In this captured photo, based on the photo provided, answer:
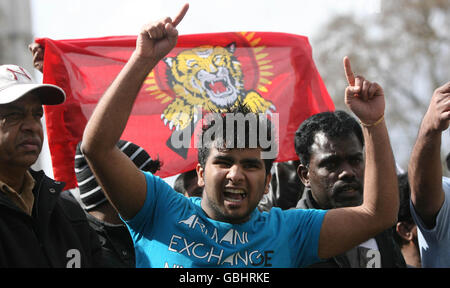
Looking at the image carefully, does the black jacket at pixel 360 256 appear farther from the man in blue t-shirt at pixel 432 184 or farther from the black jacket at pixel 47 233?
the black jacket at pixel 47 233

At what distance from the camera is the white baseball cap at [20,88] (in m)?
2.98

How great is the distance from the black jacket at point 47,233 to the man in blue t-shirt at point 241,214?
12.6 inches

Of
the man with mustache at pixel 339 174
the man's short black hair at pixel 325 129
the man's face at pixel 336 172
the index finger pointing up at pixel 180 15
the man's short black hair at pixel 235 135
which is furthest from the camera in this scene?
the man's short black hair at pixel 325 129

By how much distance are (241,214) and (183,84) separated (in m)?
2.70

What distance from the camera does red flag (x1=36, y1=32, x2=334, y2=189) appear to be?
4.98 m

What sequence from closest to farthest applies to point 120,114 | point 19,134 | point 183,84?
point 120,114, point 19,134, point 183,84

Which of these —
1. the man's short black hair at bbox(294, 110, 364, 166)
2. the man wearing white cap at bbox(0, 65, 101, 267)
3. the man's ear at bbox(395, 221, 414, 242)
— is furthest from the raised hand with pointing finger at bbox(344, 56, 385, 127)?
the man's ear at bbox(395, 221, 414, 242)

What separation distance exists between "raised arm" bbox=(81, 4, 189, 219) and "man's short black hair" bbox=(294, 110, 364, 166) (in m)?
1.64

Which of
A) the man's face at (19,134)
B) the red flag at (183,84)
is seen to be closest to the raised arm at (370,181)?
the man's face at (19,134)

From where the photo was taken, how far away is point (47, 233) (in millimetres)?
2912

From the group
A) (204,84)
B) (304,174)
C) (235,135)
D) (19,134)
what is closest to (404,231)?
(304,174)

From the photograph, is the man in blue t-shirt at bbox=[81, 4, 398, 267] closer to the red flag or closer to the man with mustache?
the man with mustache

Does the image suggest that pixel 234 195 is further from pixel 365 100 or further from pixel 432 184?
pixel 432 184

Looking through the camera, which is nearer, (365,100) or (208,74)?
(365,100)
